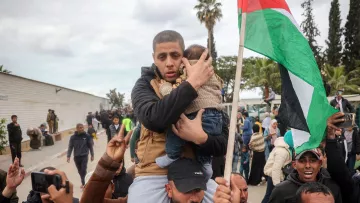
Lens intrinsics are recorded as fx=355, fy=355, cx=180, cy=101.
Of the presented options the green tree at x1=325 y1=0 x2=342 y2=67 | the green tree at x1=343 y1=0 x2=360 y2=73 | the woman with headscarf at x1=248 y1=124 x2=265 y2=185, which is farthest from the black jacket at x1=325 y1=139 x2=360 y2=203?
the green tree at x1=325 y1=0 x2=342 y2=67

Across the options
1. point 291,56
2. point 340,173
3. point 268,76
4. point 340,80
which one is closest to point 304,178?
point 340,173

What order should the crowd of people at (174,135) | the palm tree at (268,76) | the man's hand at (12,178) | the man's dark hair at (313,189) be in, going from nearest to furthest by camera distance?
the crowd of people at (174,135) → the man's dark hair at (313,189) → the man's hand at (12,178) → the palm tree at (268,76)

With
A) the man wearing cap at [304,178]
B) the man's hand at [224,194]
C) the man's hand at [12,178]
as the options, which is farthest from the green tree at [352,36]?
the man's hand at [224,194]

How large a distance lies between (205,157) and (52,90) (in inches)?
1094

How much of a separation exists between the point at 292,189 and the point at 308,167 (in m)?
0.29

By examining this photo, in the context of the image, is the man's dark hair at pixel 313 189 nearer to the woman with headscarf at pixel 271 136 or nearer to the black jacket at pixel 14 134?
the woman with headscarf at pixel 271 136

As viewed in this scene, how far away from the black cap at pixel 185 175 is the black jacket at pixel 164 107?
0.12 metres

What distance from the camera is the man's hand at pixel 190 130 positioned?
189cm

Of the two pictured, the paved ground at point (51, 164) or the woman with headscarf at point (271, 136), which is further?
the woman with headscarf at point (271, 136)

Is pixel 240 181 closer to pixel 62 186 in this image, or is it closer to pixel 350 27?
pixel 62 186

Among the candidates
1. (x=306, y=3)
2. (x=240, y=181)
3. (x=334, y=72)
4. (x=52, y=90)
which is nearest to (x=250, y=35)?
(x=240, y=181)

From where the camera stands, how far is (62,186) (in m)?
2.34

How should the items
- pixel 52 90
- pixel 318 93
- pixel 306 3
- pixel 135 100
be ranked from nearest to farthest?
pixel 135 100, pixel 318 93, pixel 52 90, pixel 306 3

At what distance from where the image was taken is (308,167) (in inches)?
141
